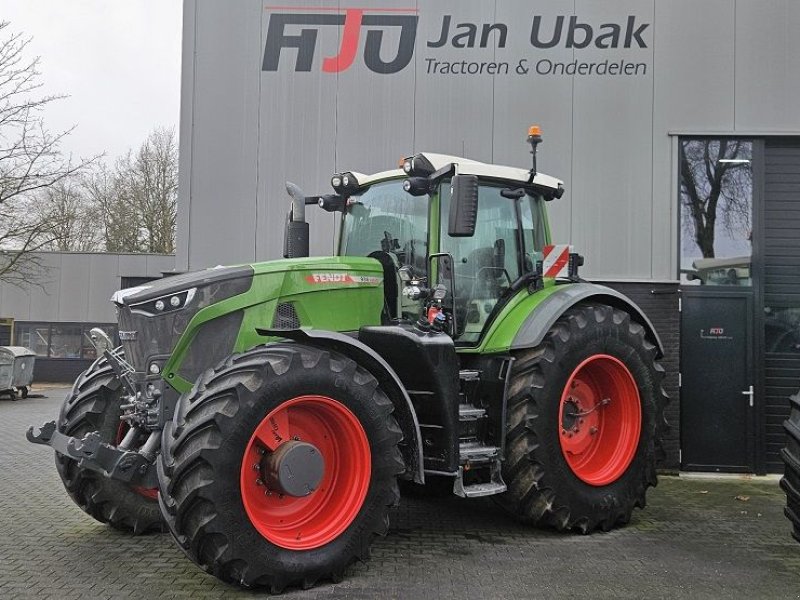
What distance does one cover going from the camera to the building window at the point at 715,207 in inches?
314

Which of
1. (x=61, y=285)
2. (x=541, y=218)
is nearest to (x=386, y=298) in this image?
(x=541, y=218)

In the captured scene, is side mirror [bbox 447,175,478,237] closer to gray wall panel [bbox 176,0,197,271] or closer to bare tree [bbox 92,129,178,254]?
gray wall panel [bbox 176,0,197,271]

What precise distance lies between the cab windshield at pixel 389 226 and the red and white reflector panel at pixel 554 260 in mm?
1196

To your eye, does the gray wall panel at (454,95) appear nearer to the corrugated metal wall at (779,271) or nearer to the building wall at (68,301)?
the corrugated metal wall at (779,271)

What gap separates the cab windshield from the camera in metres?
5.25

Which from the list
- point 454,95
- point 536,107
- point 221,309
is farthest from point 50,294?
point 221,309

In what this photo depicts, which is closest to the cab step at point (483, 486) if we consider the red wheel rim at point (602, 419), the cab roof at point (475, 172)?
the red wheel rim at point (602, 419)

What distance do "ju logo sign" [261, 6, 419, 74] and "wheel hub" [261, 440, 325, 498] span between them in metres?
5.46

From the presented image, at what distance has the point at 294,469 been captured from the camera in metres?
4.02

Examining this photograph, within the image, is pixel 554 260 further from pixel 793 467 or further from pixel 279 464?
pixel 279 464

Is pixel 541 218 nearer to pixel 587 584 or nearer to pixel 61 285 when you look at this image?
pixel 587 584

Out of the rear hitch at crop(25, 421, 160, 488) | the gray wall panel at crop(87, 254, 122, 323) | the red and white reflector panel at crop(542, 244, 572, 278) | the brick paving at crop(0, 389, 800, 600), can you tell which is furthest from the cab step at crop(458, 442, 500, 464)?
the gray wall panel at crop(87, 254, 122, 323)

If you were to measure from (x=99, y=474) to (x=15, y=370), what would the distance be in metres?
15.0

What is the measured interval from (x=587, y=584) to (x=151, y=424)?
2820mm
